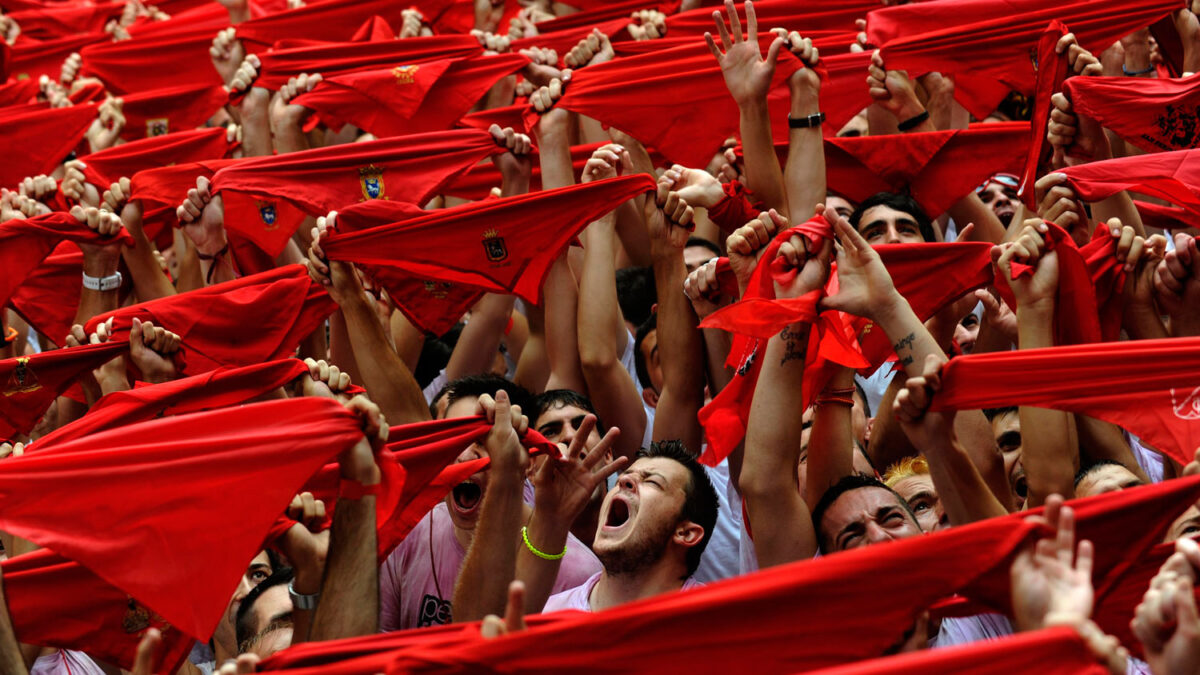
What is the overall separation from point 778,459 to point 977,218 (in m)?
2.28

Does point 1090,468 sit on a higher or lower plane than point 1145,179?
lower

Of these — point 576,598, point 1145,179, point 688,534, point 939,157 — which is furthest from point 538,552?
point 939,157

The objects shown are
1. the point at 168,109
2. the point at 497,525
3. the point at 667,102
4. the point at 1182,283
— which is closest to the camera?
the point at 497,525

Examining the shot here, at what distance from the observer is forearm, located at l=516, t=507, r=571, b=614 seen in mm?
4273

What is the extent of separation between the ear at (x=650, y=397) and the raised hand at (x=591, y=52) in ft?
5.50

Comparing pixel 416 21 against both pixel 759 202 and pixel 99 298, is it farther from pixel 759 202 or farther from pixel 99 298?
pixel 759 202

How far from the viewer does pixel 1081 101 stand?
196 inches

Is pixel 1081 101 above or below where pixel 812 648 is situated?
above

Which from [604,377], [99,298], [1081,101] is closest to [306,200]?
[99,298]

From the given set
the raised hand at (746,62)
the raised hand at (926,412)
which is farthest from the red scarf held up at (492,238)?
the raised hand at (926,412)

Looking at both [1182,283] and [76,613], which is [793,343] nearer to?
[1182,283]

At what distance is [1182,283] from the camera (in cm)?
430

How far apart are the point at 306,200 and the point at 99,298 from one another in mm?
954

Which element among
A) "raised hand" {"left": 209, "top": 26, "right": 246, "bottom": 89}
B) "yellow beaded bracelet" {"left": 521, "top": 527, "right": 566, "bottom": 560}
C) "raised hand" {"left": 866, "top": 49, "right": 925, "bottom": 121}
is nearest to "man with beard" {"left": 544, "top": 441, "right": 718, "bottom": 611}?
"yellow beaded bracelet" {"left": 521, "top": 527, "right": 566, "bottom": 560}
